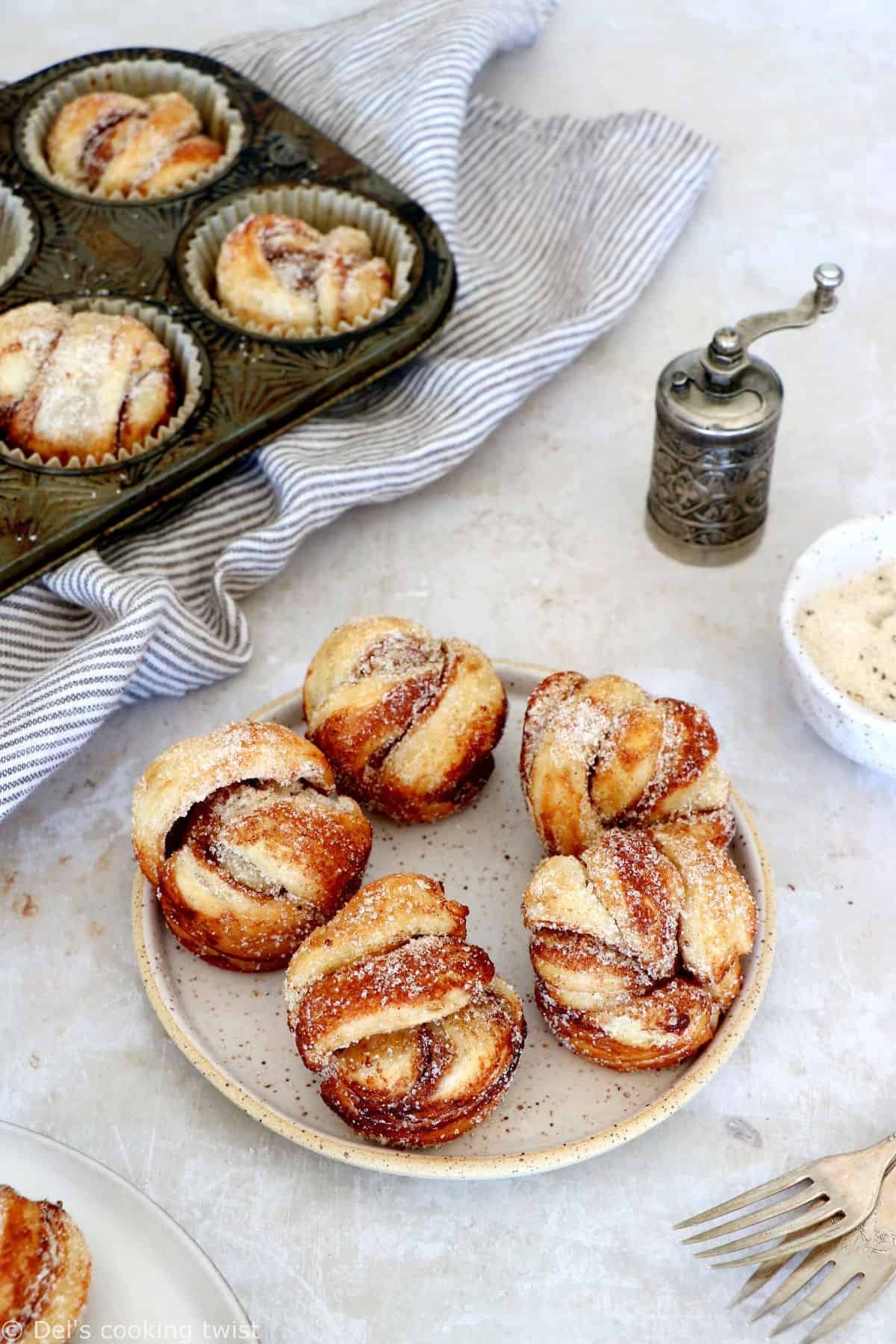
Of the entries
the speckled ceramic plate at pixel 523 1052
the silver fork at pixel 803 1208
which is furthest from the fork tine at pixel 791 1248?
the speckled ceramic plate at pixel 523 1052

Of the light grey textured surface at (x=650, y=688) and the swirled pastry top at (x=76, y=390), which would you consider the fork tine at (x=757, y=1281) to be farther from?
the swirled pastry top at (x=76, y=390)

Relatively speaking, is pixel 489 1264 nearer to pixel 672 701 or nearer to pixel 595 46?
pixel 672 701

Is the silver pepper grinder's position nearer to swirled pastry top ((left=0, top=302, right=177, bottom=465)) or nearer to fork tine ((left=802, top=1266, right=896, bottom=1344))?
swirled pastry top ((left=0, top=302, right=177, bottom=465))

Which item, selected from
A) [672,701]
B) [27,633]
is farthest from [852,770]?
[27,633]

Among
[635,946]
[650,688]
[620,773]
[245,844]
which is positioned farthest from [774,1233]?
[650,688]

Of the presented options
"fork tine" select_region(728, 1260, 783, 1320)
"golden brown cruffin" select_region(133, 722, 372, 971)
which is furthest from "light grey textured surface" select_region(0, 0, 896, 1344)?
"golden brown cruffin" select_region(133, 722, 372, 971)
